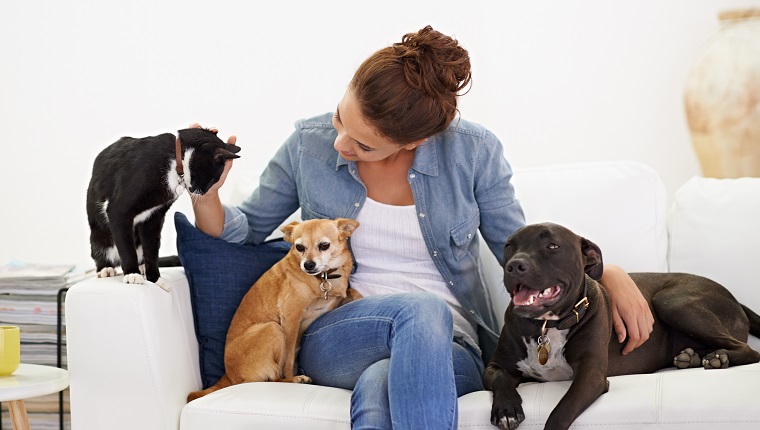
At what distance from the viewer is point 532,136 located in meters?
4.03

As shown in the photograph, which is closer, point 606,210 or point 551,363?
point 551,363

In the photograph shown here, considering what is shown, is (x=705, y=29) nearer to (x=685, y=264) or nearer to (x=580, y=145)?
(x=580, y=145)

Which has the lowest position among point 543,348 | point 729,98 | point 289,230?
point 543,348

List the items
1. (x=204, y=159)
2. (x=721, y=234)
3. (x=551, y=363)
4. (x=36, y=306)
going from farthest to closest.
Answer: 1. (x=36, y=306)
2. (x=721, y=234)
3. (x=204, y=159)
4. (x=551, y=363)

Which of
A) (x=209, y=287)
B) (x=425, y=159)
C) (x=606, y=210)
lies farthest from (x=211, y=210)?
(x=606, y=210)

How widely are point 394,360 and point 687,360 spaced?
0.84 metres

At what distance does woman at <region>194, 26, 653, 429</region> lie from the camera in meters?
1.97

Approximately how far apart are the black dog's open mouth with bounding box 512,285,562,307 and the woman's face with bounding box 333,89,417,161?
0.55m

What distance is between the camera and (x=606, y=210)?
8.32 ft

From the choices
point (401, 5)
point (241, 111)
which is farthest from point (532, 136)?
point (241, 111)

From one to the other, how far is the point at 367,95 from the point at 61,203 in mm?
2070

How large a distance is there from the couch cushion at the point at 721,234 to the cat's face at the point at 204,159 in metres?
1.42

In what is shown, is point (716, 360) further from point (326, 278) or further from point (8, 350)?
point (8, 350)

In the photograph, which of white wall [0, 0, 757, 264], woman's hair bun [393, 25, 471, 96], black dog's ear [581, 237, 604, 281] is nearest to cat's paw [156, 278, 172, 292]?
woman's hair bun [393, 25, 471, 96]
